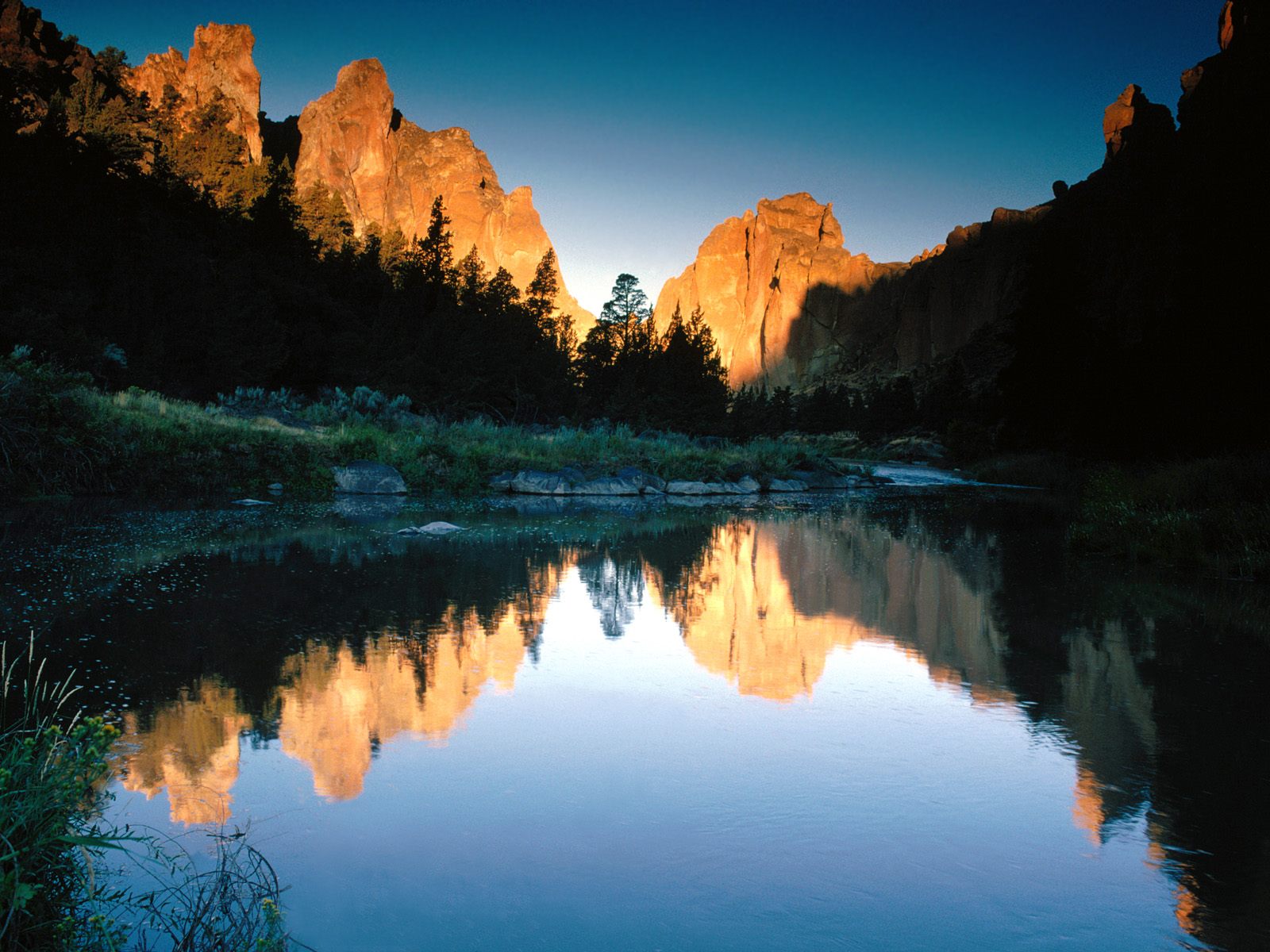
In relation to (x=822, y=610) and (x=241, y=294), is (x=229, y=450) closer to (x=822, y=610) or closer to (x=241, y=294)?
(x=241, y=294)

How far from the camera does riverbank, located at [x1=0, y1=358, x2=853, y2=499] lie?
49.6 ft

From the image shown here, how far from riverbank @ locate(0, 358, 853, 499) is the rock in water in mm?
296

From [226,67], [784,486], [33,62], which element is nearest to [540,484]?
[784,486]

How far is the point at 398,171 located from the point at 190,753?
146 metres

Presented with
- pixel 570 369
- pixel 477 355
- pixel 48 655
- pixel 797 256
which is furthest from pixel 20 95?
pixel 797 256

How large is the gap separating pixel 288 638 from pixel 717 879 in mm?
4417

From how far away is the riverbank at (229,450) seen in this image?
1511 centimetres

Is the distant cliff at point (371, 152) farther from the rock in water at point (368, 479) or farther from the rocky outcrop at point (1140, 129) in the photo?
the rock in water at point (368, 479)

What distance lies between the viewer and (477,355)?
36469mm

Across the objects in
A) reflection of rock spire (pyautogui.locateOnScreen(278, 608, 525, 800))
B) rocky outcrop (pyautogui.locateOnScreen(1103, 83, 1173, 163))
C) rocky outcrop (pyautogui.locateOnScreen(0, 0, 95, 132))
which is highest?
rocky outcrop (pyautogui.locateOnScreen(1103, 83, 1173, 163))

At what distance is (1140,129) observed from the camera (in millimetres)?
78062

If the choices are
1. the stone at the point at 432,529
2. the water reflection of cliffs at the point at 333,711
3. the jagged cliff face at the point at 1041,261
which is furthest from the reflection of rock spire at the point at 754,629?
the jagged cliff face at the point at 1041,261

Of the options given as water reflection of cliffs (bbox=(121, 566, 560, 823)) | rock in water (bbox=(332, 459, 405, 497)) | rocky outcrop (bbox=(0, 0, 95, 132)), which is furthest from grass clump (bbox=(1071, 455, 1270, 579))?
rocky outcrop (bbox=(0, 0, 95, 132))

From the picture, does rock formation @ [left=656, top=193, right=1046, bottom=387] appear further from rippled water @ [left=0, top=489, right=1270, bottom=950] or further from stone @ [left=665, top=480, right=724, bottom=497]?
rippled water @ [left=0, top=489, right=1270, bottom=950]
